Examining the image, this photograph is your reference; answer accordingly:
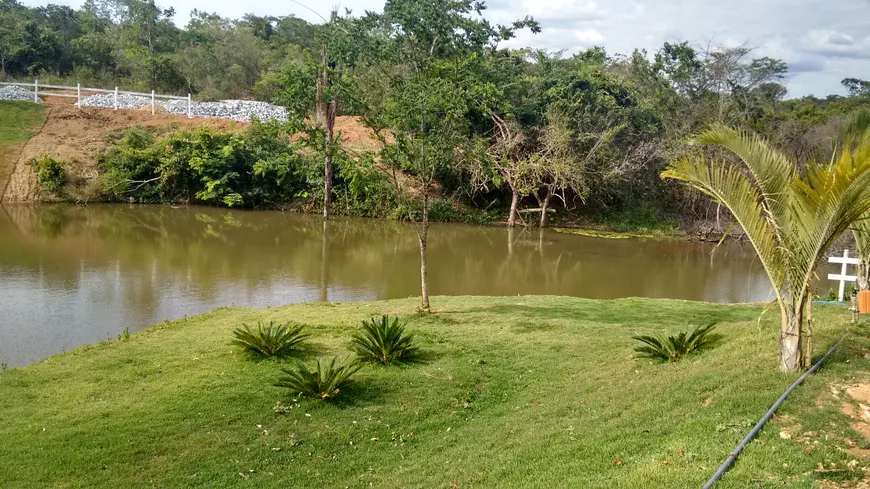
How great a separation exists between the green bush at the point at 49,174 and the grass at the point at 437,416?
68.2ft

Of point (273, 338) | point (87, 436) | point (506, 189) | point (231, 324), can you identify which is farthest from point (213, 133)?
point (87, 436)

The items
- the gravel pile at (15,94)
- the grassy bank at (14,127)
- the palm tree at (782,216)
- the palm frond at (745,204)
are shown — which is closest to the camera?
the palm tree at (782,216)

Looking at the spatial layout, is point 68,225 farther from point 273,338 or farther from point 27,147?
point 273,338

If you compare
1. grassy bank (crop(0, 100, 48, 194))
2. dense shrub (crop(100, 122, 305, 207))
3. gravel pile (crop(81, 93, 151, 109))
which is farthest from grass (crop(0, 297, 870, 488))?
gravel pile (crop(81, 93, 151, 109))

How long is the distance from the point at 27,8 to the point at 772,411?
6303cm

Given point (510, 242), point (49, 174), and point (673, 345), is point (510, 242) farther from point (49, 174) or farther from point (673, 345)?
point (49, 174)

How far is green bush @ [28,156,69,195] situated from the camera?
26.2 meters

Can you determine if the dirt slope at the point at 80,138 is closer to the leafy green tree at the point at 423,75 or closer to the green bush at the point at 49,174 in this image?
the green bush at the point at 49,174

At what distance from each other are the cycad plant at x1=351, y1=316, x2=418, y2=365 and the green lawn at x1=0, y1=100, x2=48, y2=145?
2741 cm

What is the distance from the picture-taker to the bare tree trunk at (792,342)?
5.73 metres

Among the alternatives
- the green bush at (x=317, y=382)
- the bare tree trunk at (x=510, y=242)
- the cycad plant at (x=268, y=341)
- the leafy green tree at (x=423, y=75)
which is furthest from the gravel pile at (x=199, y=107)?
the green bush at (x=317, y=382)

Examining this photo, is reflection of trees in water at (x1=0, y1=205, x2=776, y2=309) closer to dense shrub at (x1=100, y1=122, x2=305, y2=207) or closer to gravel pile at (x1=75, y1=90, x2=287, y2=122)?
dense shrub at (x1=100, y1=122, x2=305, y2=207)

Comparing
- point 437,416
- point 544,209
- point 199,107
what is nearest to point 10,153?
point 199,107

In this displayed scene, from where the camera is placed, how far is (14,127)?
29562 millimetres
